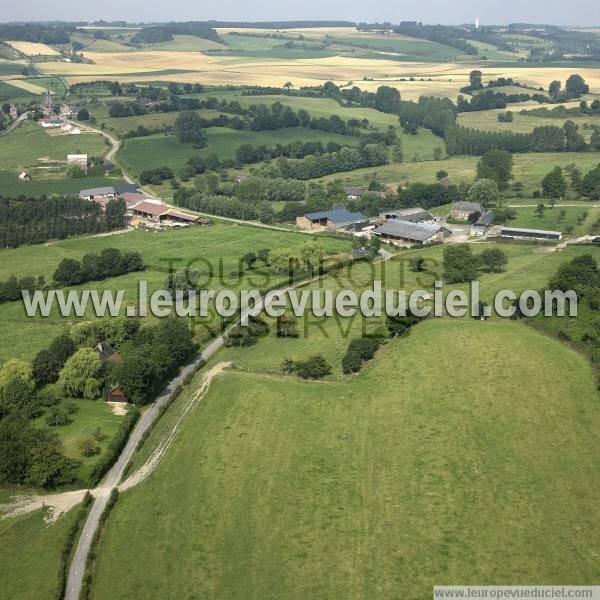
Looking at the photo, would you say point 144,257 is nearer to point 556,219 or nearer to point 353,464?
point 353,464

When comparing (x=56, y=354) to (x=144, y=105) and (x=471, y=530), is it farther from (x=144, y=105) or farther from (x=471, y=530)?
(x=144, y=105)

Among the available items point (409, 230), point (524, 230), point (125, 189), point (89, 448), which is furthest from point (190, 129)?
point (89, 448)

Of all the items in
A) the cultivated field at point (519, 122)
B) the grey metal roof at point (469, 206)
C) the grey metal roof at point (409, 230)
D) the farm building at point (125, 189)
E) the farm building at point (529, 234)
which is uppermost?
the cultivated field at point (519, 122)

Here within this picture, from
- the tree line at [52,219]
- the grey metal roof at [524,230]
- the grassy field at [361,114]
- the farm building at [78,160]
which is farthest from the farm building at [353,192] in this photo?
the farm building at [78,160]

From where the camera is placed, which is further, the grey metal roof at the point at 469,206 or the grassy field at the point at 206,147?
the grassy field at the point at 206,147

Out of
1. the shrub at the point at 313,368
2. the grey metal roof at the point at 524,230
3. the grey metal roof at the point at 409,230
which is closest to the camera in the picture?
the shrub at the point at 313,368

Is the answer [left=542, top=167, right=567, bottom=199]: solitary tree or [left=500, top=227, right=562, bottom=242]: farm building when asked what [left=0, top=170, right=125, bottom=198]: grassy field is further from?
[left=542, top=167, right=567, bottom=199]: solitary tree

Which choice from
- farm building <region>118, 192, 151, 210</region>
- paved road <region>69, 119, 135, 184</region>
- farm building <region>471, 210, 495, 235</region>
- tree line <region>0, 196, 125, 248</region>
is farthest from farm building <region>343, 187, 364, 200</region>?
paved road <region>69, 119, 135, 184</region>

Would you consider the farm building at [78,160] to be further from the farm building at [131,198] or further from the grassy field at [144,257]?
the grassy field at [144,257]
